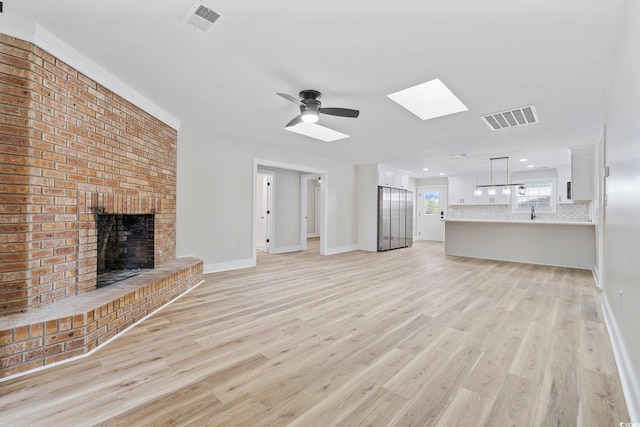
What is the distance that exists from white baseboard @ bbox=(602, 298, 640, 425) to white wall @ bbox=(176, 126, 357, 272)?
4.79 metres

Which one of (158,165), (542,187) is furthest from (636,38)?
(542,187)

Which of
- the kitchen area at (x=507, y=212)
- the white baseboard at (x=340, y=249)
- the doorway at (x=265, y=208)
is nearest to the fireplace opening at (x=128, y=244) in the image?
the doorway at (x=265, y=208)

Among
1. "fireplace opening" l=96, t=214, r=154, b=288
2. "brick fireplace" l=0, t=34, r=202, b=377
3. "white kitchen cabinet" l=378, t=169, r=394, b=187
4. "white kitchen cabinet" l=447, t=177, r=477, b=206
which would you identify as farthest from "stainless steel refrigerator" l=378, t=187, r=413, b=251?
"brick fireplace" l=0, t=34, r=202, b=377

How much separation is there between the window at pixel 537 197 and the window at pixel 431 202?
7.98 ft

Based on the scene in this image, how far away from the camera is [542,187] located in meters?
8.08

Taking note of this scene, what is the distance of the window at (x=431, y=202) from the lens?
10328 millimetres

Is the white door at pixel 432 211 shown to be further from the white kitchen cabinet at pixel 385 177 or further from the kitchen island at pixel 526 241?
the kitchen island at pixel 526 241

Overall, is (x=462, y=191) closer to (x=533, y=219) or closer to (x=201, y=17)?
(x=533, y=219)

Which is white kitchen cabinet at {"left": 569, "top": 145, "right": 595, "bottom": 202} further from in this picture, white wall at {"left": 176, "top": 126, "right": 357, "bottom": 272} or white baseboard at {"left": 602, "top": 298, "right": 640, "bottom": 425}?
white wall at {"left": 176, "top": 126, "right": 357, "bottom": 272}

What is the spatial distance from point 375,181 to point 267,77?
5.28 meters

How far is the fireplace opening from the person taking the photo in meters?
3.37

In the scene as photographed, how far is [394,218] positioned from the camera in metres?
8.02

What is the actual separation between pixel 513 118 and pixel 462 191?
593cm

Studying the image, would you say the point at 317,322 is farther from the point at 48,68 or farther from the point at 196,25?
the point at 48,68
